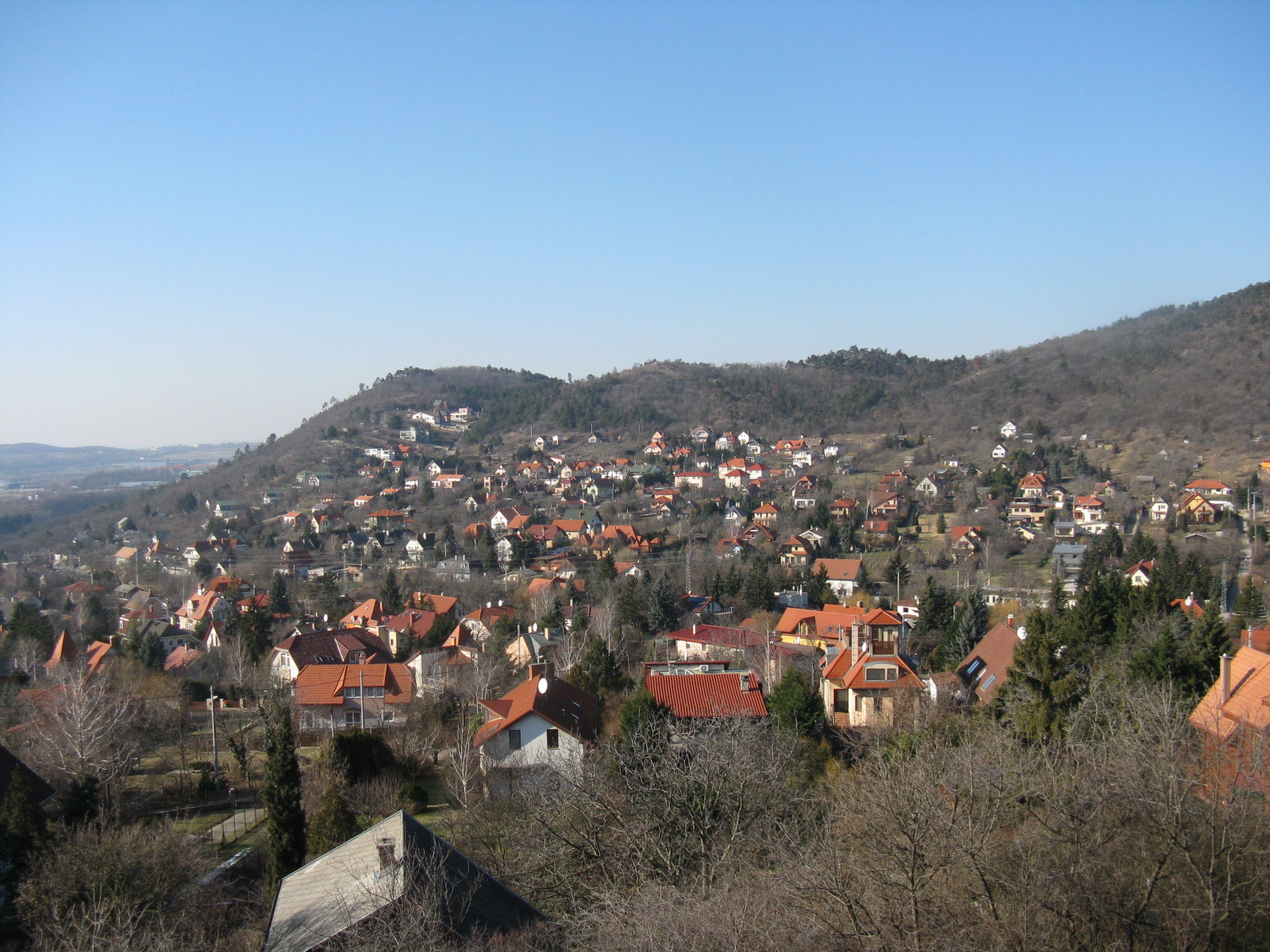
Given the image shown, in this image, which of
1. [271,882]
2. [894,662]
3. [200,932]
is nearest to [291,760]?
[271,882]

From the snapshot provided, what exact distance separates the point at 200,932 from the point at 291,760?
2.75m

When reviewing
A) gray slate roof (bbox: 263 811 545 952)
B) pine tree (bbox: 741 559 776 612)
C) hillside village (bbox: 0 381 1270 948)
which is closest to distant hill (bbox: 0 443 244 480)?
hillside village (bbox: 0 381 1270 948)

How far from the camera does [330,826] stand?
1026 cm

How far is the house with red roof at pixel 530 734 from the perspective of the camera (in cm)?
1309

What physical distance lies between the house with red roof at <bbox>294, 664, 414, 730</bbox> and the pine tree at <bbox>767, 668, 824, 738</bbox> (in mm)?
8076

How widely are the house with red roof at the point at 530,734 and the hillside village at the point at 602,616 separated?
47 mm

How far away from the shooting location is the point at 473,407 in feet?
306

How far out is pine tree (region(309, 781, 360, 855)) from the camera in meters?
10.2

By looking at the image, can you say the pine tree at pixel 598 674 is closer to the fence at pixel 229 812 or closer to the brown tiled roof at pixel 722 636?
the brown tiled roof at pixel 722 636

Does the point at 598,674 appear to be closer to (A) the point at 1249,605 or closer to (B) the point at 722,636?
(B) the point at 722,636

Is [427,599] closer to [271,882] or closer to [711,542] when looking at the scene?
[711,542]

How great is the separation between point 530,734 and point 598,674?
15.7 feet

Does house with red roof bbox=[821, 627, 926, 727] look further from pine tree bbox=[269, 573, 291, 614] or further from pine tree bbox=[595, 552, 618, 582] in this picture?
pine tree bbox=[269, 573, 291, 614]

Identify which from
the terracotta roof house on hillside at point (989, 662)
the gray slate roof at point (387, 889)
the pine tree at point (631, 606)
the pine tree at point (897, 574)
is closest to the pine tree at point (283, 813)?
the gray slate roof at point (387, 889)
